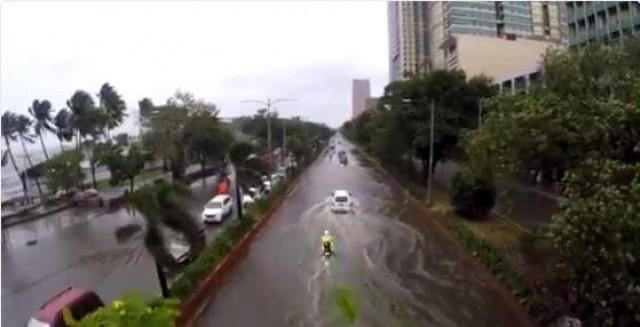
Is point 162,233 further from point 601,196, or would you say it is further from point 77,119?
point 77,119

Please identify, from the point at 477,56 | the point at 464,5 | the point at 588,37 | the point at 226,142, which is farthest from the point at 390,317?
the point at 464,5

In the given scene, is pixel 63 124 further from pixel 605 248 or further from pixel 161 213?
pixel 605 248

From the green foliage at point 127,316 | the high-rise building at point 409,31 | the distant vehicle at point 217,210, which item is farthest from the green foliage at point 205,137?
the green foliage at point 127,316

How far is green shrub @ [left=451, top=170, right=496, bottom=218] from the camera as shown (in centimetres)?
2316

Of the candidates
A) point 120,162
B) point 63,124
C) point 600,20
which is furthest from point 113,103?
point 600,20

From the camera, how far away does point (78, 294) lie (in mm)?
9828

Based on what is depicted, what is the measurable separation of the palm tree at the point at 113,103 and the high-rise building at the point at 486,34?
975 inches

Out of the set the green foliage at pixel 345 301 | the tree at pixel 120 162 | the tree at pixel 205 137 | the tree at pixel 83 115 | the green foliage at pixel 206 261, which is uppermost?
the tree at pixel 83 115

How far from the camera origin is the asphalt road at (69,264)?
14.4m

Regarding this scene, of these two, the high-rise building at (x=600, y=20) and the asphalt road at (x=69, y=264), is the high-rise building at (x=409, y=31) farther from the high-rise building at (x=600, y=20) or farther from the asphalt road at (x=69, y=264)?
the asphalt road at (x=69, y=264)

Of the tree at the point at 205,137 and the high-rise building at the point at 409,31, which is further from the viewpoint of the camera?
the high-rise building at the point at 409,31

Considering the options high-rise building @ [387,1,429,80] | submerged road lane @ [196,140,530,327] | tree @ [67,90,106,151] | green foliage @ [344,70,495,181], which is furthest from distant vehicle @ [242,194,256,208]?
high-rise building @ [387,1,429,80]

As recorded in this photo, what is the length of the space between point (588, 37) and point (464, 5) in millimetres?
22480

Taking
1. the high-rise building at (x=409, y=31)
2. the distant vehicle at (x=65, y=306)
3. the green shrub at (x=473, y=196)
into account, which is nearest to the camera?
the distant vehicle at (x=65, y=306)
